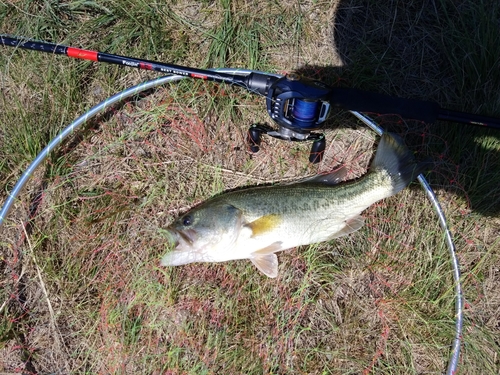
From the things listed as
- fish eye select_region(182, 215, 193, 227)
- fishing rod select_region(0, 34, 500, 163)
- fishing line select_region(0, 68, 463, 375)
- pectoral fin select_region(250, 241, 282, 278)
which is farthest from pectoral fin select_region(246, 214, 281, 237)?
fishing line select_region(0, 68, 463, 375)

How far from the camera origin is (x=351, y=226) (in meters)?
3.00

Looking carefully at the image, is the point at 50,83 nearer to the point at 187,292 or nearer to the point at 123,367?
the point at 187,292

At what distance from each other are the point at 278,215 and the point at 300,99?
786mm

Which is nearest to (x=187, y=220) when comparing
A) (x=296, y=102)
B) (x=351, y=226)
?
(x=296, y=102)

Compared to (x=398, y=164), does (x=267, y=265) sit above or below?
below

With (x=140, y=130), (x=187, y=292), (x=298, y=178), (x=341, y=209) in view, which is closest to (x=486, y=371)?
(x=341, y=209)

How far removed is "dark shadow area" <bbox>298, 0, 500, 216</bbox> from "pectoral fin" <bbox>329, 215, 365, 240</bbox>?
0.71m

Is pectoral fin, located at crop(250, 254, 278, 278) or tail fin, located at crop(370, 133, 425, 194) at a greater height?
tail fin, located at crop(370, 133, 425, 194)

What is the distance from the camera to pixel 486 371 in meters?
3.11

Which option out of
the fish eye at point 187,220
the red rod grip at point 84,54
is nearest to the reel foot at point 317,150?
the fish eye at point 187,220

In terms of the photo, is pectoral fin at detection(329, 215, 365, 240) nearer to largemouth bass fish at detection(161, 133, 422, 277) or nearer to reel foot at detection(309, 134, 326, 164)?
largemouth bass fish at detection(161, 133, 422, 277)

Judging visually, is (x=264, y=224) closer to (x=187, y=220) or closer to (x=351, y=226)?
(x=187, y=220)

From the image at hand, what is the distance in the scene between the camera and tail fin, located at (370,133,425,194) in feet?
9.50

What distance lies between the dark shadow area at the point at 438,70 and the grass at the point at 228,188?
0.01m
